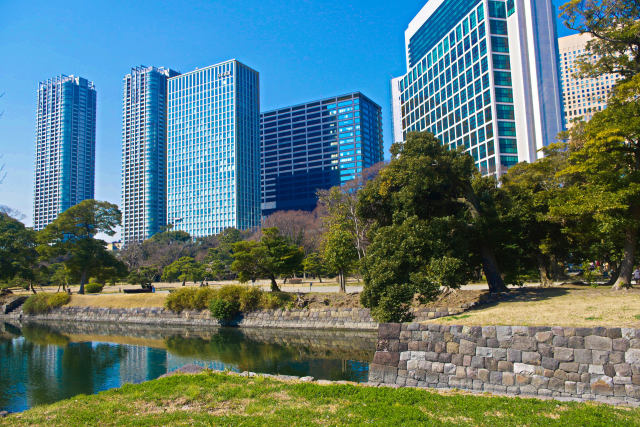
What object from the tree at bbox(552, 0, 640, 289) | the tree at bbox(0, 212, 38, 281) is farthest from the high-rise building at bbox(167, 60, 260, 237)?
the tree at bbox(552, 0, 640, 289)

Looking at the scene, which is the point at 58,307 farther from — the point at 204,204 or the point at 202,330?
the point at 204,204

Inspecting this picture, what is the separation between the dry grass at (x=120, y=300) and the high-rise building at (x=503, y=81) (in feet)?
136

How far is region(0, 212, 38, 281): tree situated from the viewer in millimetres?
35781

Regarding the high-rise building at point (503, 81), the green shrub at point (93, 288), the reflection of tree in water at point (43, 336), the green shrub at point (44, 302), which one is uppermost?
the high-rise building at point (503, 81)

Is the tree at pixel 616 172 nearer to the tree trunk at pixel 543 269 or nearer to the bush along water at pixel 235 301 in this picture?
the tree trunk at pixel 543 269

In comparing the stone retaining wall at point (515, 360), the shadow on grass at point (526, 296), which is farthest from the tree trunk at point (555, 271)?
the stone retaining wall at point (515, 360)

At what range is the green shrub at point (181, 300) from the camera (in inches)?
1114

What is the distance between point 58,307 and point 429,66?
66.8 m

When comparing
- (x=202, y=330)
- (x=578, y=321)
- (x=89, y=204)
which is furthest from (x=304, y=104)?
(x=578, y=321)

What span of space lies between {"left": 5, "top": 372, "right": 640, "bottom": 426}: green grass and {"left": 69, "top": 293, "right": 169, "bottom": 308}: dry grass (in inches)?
914

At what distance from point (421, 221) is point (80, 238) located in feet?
106

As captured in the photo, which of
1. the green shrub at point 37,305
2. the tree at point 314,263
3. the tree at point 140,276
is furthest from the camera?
the tree at point 140,276

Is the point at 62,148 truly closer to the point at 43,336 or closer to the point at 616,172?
the point at 43,336

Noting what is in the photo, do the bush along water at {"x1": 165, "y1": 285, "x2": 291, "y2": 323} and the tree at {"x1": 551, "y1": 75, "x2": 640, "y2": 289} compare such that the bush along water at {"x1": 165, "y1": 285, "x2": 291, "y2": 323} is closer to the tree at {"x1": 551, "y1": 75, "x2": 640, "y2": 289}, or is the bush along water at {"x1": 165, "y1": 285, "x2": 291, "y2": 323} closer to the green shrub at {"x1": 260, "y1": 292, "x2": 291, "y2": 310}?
the green shrub at {"x1": 260, "y1": 292, "x2": 291, "y2": 310}
